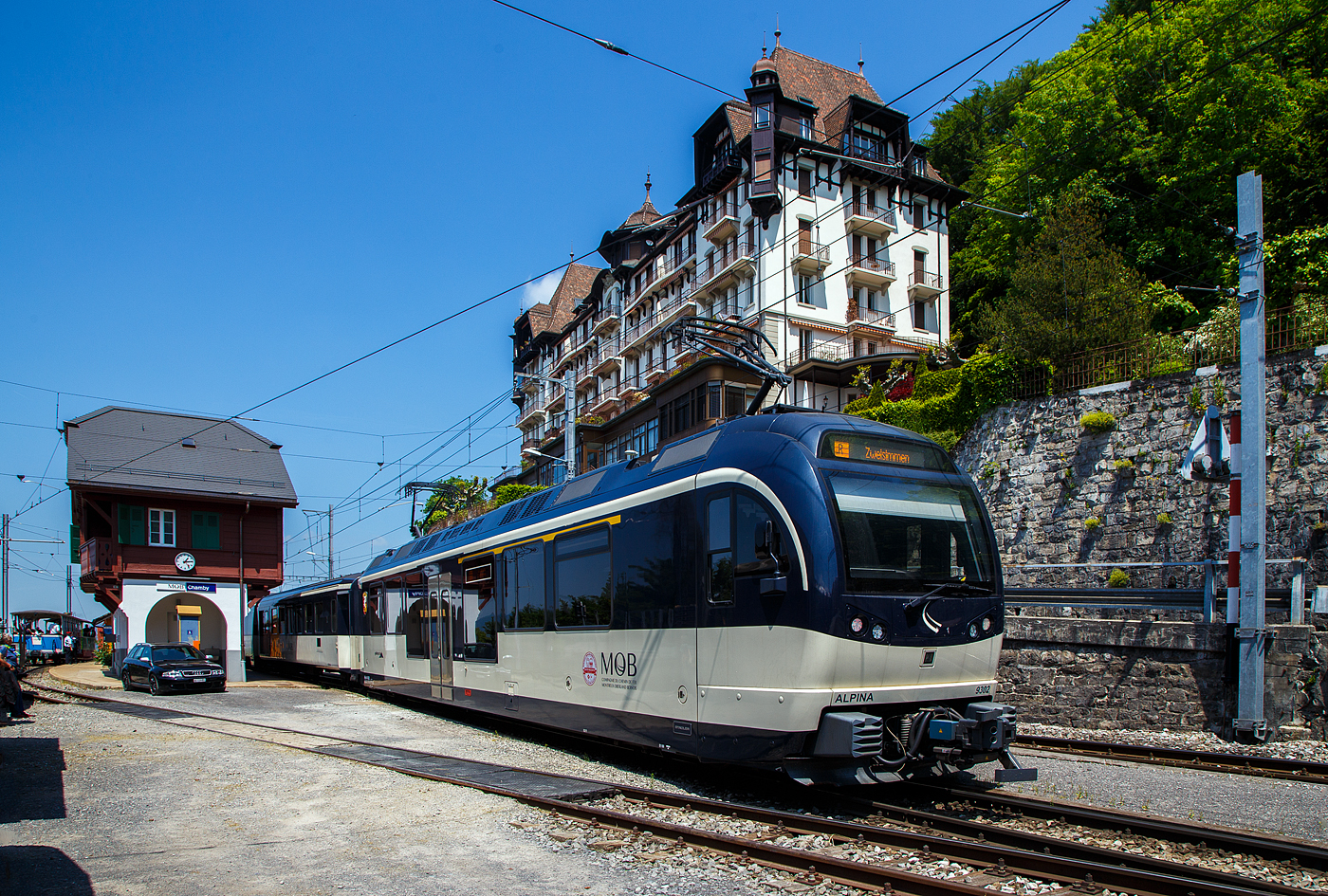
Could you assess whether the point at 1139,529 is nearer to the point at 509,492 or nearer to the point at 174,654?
the point at 174,654

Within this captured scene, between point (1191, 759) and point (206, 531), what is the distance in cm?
3427

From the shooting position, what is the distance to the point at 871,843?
6707mm

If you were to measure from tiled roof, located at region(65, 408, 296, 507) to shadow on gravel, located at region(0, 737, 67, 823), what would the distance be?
74.5 ft

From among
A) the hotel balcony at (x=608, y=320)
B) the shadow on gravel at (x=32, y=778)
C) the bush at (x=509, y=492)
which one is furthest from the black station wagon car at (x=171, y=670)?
the hotel balcony at (x=608, y=320)

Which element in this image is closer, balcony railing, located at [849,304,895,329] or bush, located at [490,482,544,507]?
balcony railing, located at [849,304,895,329]

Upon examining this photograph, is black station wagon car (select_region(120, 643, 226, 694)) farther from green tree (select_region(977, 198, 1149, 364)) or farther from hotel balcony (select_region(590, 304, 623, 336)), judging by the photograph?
hotel balcony (select_region(590, 304, 623, 336))

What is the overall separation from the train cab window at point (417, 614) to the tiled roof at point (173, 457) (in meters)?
20.0

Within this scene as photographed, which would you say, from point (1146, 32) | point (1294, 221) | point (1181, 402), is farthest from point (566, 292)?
point (1181, 402)

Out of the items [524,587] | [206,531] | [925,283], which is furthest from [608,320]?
[524,587]

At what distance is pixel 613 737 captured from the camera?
10.4 meters

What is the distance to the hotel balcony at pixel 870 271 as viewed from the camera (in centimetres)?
4292

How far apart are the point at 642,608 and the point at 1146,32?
34.9m

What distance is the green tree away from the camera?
23672mm

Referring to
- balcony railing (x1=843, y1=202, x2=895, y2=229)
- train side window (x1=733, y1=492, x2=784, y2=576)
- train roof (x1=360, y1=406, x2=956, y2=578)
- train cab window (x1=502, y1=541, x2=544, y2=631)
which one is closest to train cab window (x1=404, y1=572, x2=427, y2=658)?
train roof (x1=360, y1=406, x2=956, y2=578)
